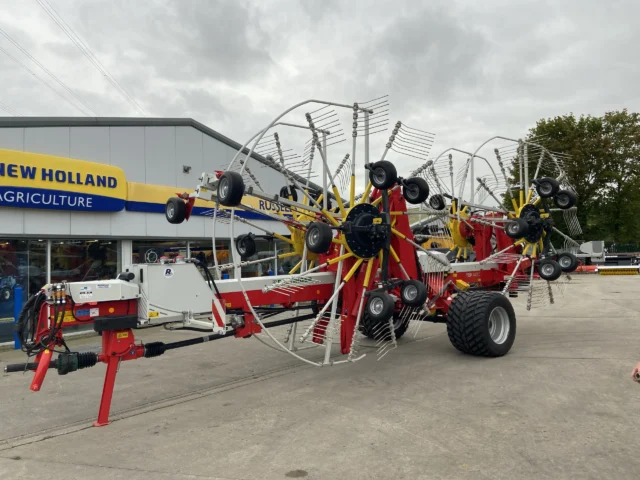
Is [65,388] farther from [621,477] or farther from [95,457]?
[621,477]

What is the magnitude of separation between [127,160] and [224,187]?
8.50m

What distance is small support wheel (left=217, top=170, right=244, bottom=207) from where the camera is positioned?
5.09 meters

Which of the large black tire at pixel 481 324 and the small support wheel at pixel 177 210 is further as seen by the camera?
the large black tire at pixel 481 324

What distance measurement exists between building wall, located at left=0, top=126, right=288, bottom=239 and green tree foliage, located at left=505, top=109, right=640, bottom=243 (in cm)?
2693

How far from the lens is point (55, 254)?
11.1 metres

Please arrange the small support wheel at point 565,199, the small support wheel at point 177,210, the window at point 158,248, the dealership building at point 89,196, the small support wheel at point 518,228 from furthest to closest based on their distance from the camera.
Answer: the window at point 158,248 < the dealership building at point 89,196 < the small support wheel at point 565,199 < the small support wheel at point 518,228 < the small support wheel at point 177,210

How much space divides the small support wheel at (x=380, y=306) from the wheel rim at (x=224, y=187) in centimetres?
236

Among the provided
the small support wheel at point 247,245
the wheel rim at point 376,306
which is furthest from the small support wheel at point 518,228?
the small support wheel at point 247,245

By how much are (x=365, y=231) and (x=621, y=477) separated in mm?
3740

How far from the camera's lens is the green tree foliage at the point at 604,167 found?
33.9 m

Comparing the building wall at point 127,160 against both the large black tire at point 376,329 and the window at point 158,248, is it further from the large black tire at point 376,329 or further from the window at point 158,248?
the large black tire at point 376,329

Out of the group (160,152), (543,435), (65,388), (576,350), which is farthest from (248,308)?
(160,152)

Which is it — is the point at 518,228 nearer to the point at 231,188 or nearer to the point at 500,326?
the point at 500,326

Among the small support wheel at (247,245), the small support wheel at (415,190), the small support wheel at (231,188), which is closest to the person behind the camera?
the small support wheel at (231,188)
